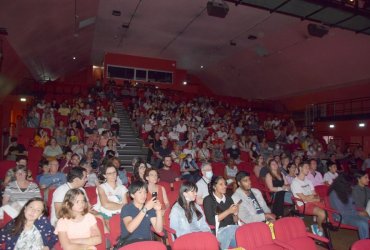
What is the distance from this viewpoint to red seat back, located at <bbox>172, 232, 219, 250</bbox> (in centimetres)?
257

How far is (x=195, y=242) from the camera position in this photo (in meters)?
2.62

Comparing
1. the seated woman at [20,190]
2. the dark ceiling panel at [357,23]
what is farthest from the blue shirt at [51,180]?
the dark ceiling panel at [357,23]

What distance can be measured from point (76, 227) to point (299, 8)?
6.87 m

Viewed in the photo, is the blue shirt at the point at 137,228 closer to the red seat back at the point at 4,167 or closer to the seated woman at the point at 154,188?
the seated woman at the point at 154,188

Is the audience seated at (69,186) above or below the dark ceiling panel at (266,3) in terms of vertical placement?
below

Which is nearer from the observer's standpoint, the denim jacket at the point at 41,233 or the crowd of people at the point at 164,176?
the denim jacket at the point at 41,233

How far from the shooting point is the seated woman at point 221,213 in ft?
11.2

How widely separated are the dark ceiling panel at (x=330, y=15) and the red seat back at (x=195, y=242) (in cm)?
659

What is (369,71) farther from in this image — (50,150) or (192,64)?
(50,150)

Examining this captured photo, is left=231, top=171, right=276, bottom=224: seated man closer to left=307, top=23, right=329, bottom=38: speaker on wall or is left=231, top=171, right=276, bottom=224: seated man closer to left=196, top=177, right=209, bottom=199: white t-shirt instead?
left=196, top=177, right=209, bottom=199: white t-shirt

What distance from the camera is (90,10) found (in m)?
10.5

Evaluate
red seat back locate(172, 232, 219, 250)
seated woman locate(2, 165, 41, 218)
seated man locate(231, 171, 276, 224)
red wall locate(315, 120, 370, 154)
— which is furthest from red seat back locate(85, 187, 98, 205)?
red wall locate(315, 120, 370, 154)

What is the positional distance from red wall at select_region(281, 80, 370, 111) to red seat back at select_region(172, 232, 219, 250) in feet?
42.7

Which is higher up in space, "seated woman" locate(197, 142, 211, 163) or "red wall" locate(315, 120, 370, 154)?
"red wall" locate(315, 120, 370, 154)
